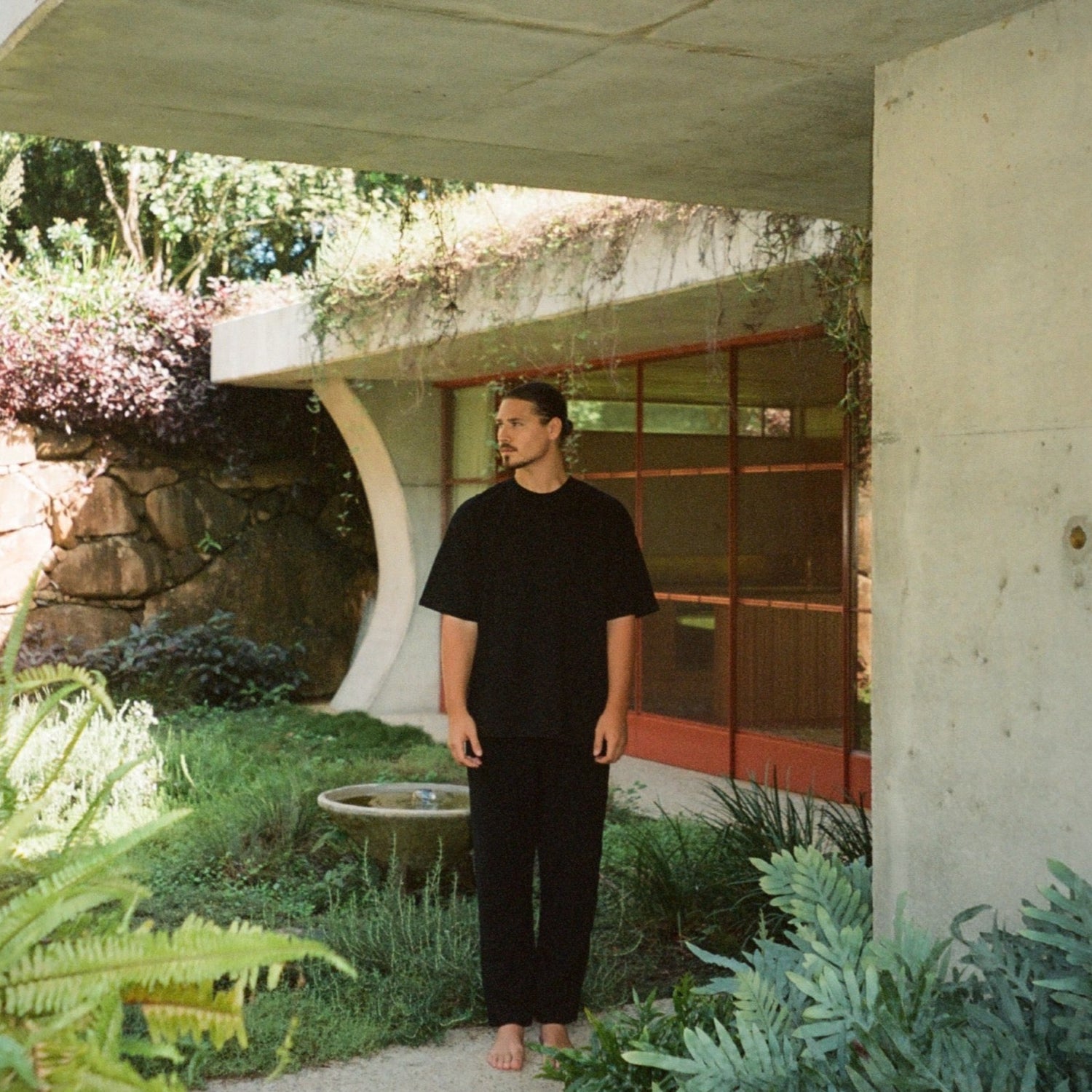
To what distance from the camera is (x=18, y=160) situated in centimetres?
1730

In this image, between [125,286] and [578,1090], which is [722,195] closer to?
[578,1090]

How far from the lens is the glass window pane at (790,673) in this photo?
8680 mm

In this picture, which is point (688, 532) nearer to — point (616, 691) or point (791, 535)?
point (791, 535)

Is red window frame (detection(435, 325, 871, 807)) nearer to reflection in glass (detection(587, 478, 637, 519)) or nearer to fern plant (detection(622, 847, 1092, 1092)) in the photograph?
reflection in glass (detection(587, 478, 637, 519))

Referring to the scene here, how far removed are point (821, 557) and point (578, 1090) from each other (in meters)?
5.65

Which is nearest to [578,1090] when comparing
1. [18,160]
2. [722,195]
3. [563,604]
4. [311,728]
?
[563,604]

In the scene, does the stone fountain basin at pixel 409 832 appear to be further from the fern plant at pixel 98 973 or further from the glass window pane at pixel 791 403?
the fern plant at pixel 98 973

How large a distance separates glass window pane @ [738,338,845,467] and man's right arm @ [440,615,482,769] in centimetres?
469

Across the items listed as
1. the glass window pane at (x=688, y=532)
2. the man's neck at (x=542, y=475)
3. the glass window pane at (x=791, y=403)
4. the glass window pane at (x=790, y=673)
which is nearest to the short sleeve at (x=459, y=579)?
the man's neck at (x=542, y=475)

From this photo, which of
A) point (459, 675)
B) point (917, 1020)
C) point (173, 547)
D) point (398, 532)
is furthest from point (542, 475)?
point (173, 547)

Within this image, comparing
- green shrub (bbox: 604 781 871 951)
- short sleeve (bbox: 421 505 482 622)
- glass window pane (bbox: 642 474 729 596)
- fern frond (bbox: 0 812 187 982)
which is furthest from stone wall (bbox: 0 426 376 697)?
fern frond (bbox: 0 812 187 982)

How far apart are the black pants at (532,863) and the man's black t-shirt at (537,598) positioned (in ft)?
0.37

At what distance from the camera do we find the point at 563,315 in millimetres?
8211

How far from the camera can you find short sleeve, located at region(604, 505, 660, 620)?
425 cm
